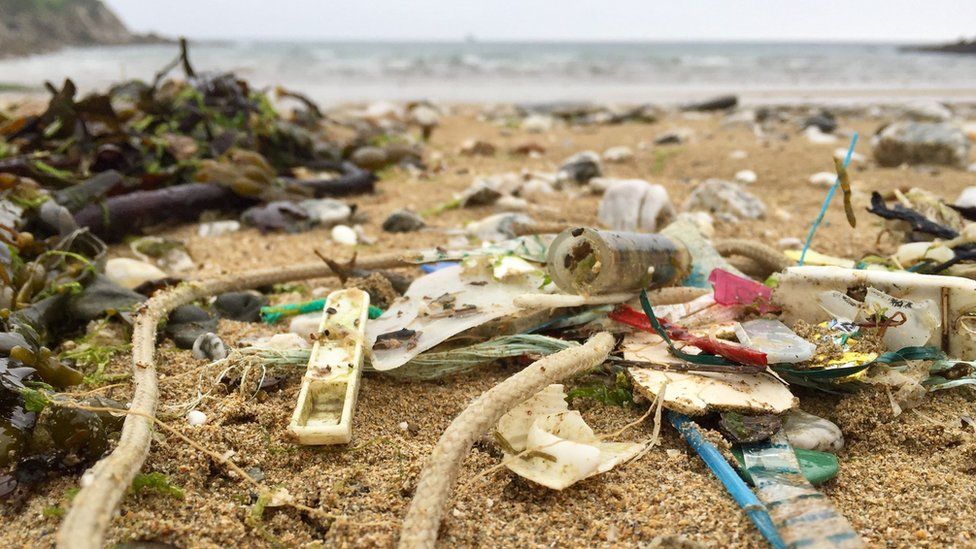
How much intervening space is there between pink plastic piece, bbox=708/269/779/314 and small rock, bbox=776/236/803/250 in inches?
47.3

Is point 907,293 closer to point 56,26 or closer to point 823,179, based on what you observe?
point 823,179

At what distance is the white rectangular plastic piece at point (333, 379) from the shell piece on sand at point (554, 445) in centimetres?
37

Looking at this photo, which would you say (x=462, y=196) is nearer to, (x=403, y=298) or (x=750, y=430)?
(x=403, y=298)

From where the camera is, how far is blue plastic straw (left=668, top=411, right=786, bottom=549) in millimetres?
1303

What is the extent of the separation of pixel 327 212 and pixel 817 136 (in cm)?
545

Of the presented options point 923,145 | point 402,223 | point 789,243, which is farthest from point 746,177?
point 402,223

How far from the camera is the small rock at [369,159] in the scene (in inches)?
193

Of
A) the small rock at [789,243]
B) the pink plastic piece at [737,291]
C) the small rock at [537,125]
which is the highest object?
the pink plastic piece at [737,291]

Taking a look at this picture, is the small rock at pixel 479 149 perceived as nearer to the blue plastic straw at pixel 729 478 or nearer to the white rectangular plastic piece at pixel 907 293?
the white rectangular plastic piece at pixel 907 293

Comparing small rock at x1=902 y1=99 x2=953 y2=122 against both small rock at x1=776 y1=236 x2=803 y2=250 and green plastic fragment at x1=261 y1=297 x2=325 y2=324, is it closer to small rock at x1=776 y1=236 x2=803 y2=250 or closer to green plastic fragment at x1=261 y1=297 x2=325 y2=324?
small rock at x1=776 y1=236 x2=803 y2=250

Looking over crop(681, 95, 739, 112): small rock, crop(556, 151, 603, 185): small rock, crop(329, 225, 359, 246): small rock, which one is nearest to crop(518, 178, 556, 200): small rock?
crop(556, 151, 603, 185): small rock

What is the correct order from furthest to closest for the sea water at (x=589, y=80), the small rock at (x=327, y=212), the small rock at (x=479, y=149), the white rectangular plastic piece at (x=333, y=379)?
1. the sea water at (x=589, y=80)
2. the small rock at (x=479, y=149)
3. the small rock at (x=327, y=212)
4. the white rectangular plastic piece at (x=333, y=379)

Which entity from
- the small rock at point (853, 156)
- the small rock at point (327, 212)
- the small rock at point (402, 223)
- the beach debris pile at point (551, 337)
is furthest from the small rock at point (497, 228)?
the small rock at point (853, 156)

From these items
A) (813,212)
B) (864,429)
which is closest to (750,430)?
(864,429)
